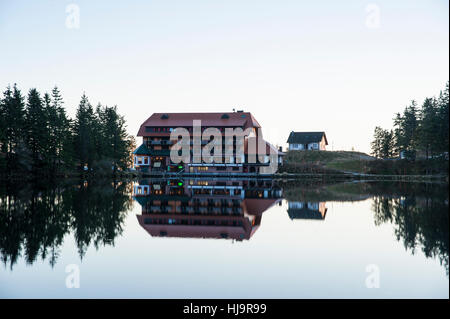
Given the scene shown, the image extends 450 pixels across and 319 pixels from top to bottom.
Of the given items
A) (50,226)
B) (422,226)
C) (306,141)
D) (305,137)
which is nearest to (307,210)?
(422,226)

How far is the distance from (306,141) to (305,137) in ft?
4.73

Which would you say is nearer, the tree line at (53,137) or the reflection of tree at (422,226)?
the reflection of tree at (422,226)

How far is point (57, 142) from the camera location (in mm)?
66062

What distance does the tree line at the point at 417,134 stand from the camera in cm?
6344

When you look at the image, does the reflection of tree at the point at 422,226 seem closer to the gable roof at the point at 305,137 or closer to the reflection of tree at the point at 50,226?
the reflection of tree at the point at 50,226

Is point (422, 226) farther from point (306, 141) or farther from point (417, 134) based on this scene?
point (306, 141)

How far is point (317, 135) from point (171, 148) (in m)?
43.6

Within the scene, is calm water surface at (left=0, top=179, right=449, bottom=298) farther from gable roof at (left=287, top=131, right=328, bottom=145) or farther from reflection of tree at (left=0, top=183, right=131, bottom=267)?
gable roof at (left=287, top=131, right=328, bottom=145)

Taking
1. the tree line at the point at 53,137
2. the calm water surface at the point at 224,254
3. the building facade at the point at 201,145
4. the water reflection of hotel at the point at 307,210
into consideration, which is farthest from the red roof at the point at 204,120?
the calm water surface at the point at 224,254

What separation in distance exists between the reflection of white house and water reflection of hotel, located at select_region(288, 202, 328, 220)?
82635 millimetres

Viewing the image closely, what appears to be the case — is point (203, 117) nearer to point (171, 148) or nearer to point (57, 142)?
point (171, 148)

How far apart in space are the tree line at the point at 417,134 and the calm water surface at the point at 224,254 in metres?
46.6

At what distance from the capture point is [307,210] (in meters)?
25.3
